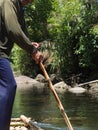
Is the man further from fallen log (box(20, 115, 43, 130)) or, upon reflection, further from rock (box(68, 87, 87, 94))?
rock (box(68, 87, 87, 94))

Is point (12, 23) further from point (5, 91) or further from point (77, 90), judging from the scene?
point (77, 90)

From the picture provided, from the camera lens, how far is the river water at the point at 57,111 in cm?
1159

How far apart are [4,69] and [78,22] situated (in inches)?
902

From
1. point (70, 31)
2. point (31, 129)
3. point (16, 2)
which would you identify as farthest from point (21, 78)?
point (16, 2)

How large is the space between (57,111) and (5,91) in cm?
961

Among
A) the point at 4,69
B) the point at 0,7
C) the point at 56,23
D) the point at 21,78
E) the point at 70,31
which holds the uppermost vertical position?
the point at 56,23

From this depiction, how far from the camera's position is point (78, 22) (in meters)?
27.3

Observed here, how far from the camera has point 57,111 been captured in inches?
557

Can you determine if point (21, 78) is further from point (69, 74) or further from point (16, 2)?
point (16, 2)

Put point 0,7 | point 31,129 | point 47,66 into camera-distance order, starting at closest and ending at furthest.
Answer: point 0,7 → point 31,129 → point 47,66

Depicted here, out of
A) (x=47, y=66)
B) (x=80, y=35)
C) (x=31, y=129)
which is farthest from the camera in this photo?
(x=47, y=66)

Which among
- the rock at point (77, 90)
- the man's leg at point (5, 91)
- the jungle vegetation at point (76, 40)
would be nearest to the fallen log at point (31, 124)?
the man's leg at point (5, 91)

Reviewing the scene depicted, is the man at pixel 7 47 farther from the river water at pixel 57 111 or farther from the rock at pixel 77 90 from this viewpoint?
the rock at pixel 77 90

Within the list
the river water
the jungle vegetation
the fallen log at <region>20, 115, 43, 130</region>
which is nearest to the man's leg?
the fallen log at <region>20, 115, 43, 130</region>
